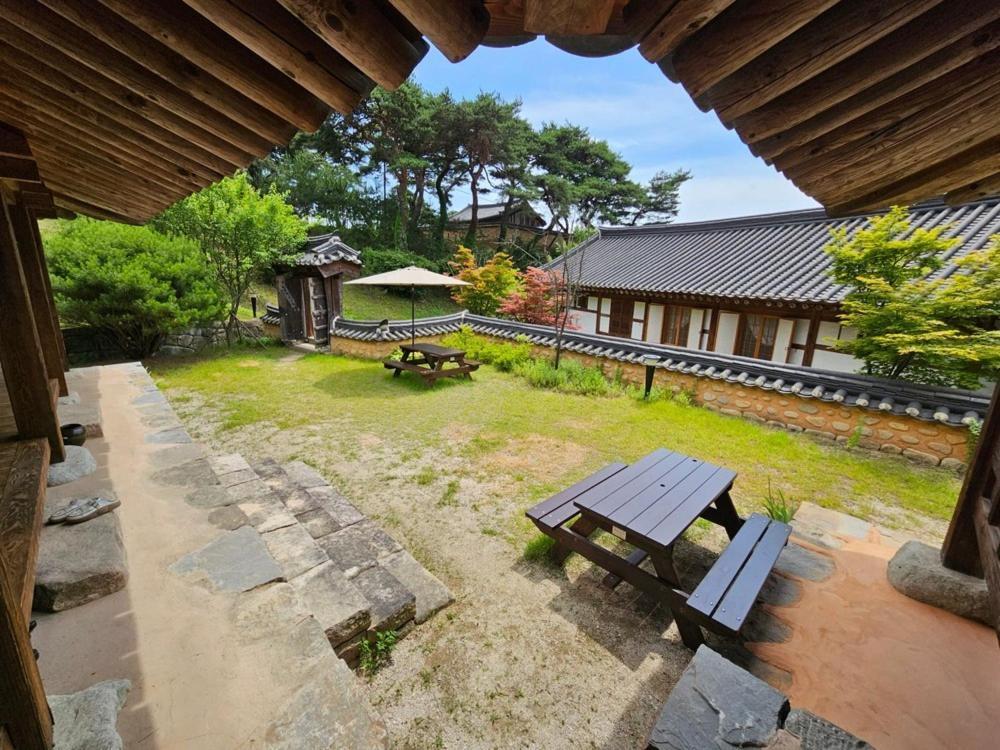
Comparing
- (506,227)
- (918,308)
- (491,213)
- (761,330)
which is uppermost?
(491,213)

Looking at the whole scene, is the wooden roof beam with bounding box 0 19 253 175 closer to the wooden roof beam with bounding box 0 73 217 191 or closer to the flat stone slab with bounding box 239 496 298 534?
the wooden roof beam with bounding box 0 73 217 191

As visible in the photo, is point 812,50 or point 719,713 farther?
point 719,713

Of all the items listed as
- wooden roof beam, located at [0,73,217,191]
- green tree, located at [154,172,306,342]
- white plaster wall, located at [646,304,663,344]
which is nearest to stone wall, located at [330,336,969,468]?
white plaster wall, located at [646,304,663,344]


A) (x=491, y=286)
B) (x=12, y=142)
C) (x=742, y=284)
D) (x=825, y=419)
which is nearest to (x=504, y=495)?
(x=12, y=142)

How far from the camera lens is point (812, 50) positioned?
93 cm

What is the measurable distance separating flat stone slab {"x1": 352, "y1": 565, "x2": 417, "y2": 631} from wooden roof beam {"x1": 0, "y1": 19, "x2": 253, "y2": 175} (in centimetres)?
247

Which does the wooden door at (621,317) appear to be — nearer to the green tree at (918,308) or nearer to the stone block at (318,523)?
the green tree at (918,308)

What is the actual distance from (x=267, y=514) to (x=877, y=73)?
3774 mm

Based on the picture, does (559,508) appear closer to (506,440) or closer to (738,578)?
(738,578)

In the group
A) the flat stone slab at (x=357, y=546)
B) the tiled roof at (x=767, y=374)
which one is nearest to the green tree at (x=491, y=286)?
the tiled roof at (x=767, y=374)

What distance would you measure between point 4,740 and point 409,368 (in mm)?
6683

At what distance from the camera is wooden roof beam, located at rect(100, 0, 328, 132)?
Result: 0.96 metres

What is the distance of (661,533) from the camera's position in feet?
7.84

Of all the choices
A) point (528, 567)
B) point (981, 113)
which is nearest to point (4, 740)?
point (528, 567)
